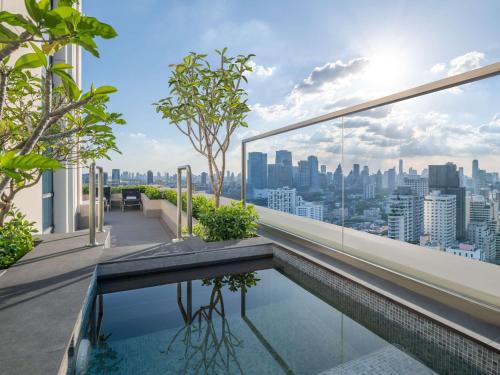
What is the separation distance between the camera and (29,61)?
113 cm

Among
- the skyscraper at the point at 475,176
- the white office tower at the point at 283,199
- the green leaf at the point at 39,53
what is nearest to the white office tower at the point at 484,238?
the skyscraper at the point at 475,176

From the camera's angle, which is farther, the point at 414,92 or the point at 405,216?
A: the point at 405,216

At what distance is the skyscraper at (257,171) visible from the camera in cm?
509

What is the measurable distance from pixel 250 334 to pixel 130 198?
30.4 ft

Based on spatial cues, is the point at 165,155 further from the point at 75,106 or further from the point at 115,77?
the point at 75,106

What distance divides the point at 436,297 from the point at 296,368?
47.5 inches

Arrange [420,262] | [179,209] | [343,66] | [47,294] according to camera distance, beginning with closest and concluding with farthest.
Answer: [47,294], [420,262], [179,209], [343,66]

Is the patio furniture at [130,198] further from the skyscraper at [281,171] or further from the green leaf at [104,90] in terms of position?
the green leaf at [104,90]

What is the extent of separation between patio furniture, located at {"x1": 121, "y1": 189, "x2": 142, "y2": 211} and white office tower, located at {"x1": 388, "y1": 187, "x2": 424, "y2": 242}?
9.46 metres

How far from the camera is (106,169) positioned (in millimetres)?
3975

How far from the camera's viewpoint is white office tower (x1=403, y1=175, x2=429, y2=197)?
2.43 metres

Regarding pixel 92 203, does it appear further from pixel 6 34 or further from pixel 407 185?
pixel 407 185

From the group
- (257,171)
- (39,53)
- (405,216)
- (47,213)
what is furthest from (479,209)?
(47,213)

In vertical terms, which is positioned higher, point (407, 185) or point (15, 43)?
point (15, 43)
